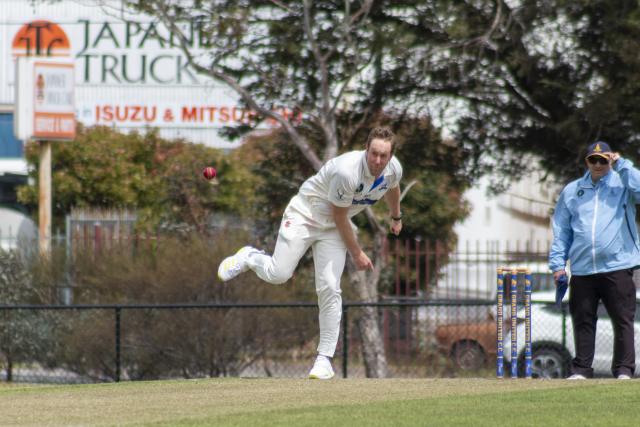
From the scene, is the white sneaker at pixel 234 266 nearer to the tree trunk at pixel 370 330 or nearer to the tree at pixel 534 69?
the tree trunk at pixel 370 330

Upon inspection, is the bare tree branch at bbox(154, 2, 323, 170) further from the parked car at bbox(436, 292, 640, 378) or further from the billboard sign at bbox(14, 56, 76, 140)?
the billboard sign at bbox(14, 56, 76, 140)

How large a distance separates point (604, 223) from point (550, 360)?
5.74 m

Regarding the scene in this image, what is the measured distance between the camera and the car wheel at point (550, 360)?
15.0 m

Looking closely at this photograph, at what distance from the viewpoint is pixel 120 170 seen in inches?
1304

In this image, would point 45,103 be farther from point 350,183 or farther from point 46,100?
point 350,183

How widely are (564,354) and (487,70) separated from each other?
5174 mm

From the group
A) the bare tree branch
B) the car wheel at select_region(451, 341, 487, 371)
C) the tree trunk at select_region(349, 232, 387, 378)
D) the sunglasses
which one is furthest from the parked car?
the sunglasses

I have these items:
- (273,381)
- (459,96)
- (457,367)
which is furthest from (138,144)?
(273,381)

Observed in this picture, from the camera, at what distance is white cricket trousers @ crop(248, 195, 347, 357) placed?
962 cm

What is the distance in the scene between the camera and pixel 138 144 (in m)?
34.2

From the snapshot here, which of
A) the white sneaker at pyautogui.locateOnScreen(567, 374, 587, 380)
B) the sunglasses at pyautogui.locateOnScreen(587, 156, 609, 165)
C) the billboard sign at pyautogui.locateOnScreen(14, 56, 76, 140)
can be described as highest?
the billboard sign at pyautogui.locateOnScreen(14, 56, 76, 140)

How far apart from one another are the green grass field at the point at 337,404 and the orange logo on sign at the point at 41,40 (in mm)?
35420

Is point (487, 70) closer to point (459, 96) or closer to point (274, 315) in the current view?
point (459, 96)

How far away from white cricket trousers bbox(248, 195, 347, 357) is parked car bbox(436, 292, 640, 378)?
4771mm
